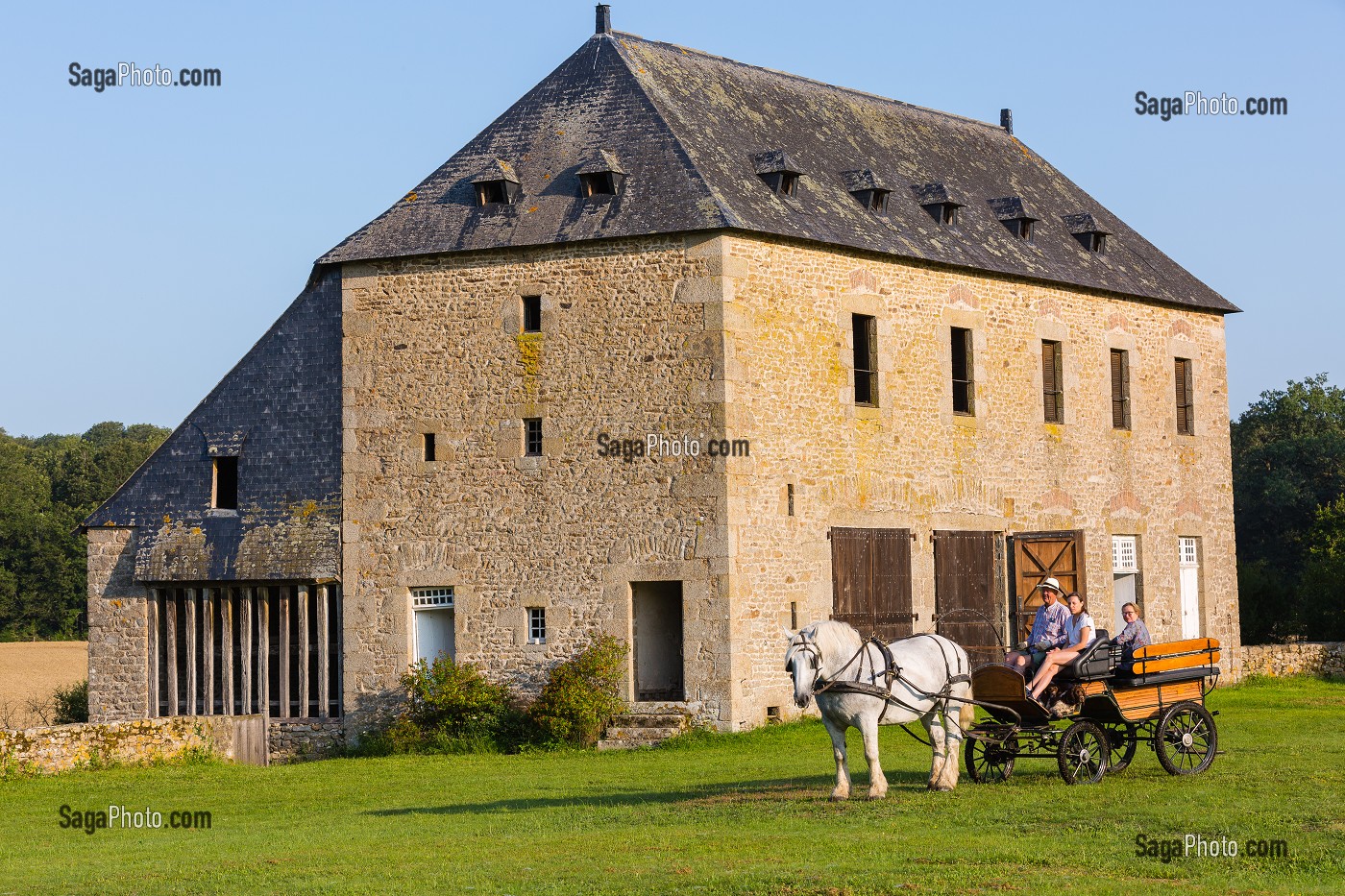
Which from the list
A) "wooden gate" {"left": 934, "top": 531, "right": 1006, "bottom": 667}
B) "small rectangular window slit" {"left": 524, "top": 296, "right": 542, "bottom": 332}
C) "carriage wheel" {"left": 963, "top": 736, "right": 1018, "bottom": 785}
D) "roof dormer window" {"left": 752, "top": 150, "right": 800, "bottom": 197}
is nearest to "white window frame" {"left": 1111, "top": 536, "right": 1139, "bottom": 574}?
"wooden gate" {"left": 934, "top": 531, "right": 1006, "bottom": 667}

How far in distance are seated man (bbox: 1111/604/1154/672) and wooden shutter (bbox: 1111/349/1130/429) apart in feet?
45.9

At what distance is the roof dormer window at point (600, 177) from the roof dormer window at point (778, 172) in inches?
83.7

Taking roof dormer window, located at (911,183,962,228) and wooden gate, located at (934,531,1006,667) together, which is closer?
wooden gate, located at (934,531,1006,667)

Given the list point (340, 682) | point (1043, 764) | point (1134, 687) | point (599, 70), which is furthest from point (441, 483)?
point (1134, 687)

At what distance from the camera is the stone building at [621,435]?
22.5 m

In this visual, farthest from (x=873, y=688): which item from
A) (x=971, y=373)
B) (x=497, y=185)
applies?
(x=971, y=373)

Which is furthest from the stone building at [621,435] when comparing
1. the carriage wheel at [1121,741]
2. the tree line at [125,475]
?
the tree line at [125,475]

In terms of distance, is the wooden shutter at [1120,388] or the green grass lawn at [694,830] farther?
the wooden shutter at [1120,388]

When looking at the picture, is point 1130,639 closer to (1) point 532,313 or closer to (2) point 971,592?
(2) point 971,592

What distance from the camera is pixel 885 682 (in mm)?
14211

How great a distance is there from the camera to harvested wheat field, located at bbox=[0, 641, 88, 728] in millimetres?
36062

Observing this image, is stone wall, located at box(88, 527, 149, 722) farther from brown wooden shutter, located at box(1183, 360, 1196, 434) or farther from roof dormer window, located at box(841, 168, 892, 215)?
brown wooden shutter, located at box(1183, 360, 1196, 434)

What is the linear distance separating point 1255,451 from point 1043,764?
4280 cm

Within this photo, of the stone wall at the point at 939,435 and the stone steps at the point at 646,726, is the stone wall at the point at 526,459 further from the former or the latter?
the stone wall at the point at 939,435
